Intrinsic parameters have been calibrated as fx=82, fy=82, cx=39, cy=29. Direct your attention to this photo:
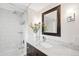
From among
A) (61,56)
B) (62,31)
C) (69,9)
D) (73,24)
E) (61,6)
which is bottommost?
(61,56)

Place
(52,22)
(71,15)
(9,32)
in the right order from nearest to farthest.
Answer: (71,15) → (52,22) → (9,32)

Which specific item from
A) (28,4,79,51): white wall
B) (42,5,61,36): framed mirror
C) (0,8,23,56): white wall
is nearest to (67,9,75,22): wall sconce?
(28,4,79,51): white wall

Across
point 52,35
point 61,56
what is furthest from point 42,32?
point 61,56

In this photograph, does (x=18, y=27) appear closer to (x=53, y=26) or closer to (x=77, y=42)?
(x=53, y=26)

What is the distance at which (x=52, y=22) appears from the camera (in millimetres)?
1943

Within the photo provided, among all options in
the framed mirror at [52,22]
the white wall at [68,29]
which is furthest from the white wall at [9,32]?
the white wall at [68,29]

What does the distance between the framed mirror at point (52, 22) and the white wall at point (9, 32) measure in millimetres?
770

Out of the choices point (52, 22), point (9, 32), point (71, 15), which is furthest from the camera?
point (9, 32)

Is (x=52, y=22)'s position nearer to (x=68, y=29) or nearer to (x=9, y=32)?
(x=68, y=29)

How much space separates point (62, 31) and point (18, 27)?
1.36 meters

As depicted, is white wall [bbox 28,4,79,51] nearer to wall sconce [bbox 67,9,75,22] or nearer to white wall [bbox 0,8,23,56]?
wall sconce [bbox 67,9,75,22]

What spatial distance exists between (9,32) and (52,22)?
49.1 inches

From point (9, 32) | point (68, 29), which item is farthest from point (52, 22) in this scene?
point (9, 32)

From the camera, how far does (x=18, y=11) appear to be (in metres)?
2.42
